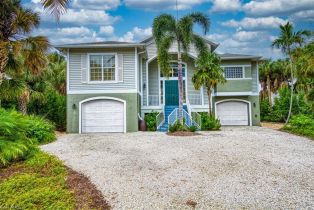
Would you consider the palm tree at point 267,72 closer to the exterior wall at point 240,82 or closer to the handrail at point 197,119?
the exterior wall at point 240,82

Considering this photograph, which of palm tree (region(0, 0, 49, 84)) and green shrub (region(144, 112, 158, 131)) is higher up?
palm tree (region(0, 0, 49, 84))

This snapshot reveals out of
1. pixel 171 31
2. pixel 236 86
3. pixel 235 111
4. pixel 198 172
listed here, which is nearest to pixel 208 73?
pixel 171 31

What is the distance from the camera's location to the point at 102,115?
16.4 m

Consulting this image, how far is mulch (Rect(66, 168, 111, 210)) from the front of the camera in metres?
5.03

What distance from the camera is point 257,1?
20.4 meters

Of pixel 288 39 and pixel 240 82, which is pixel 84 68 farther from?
pixel 288 39

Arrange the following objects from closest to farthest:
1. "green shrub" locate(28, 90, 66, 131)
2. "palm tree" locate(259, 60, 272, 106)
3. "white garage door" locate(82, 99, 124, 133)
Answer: "white garage door" locate(82, 99, 124, 133) → "green shrub" locate(28, 90, 66, 131) → "palm tree" locate(259, 60, 272, 106)

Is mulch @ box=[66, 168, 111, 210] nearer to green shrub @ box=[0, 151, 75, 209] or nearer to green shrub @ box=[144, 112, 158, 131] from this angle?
green shrub @ box=[0, 151, 75, 209]

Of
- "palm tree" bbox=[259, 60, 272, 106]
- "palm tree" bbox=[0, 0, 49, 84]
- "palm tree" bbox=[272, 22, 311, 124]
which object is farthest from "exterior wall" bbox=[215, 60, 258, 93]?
"palm tree" bbox=[0, 0, 49, 84]

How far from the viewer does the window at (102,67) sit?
642 inches

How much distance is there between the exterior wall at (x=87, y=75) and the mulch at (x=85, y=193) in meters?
9.90

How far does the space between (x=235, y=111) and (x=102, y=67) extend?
37.8ft

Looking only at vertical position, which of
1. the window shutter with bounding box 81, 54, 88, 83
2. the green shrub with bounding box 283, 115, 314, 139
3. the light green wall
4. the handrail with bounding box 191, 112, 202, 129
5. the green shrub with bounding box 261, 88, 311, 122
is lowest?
the green shrub with bounding box 283, 115, 314, 139

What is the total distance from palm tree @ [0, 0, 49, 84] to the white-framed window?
6.68 meters
